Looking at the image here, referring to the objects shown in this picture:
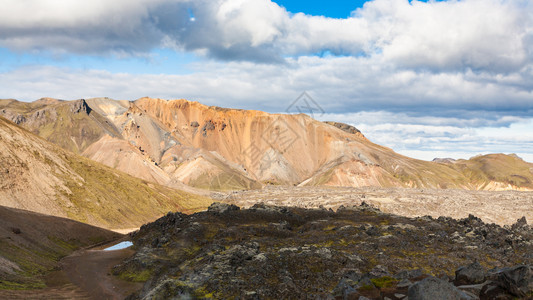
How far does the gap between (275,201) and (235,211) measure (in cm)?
9739

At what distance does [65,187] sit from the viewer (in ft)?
400

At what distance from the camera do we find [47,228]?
85250 millimetres

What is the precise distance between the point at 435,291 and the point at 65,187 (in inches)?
4858

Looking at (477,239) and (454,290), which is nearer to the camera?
(454,290)

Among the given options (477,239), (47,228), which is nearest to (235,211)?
(47,228)

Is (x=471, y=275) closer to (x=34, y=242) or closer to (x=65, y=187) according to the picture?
(x=34, y=242)

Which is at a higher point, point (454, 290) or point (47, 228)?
point (454, 290)

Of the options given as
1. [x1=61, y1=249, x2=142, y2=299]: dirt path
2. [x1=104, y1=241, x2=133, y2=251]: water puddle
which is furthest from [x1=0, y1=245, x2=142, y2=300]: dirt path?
[x1=104, y1=241, x2=133, y2=251]: water puddle

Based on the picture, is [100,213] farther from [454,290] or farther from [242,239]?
[454,290]

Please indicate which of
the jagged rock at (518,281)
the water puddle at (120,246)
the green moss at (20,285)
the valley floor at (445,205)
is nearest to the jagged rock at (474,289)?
the jagged rock at (518,281)

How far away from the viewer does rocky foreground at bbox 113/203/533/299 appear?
1172 inches

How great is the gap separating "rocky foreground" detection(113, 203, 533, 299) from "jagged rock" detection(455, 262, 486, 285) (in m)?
0.08

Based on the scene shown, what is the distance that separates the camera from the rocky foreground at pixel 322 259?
2977 cm

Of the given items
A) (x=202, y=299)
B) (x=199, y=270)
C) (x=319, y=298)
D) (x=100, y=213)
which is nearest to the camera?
(x=319, y=298)
